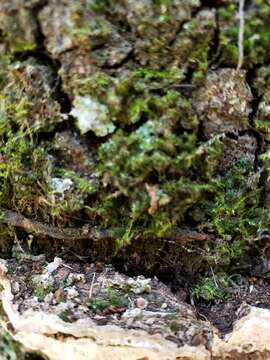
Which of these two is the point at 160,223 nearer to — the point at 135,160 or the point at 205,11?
the point at 135,160

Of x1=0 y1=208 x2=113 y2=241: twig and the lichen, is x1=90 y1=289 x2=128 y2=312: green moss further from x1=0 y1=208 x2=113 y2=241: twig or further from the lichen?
the lichen

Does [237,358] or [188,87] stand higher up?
[188,87]

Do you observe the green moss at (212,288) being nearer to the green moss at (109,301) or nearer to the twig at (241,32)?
the green moss at (109,301)

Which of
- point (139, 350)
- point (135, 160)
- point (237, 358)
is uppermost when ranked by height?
point (135, 160)

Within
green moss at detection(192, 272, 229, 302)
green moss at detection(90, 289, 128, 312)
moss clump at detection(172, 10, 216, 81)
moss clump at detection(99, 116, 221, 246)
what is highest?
moss clump at detection(172, 10, 216, 81)

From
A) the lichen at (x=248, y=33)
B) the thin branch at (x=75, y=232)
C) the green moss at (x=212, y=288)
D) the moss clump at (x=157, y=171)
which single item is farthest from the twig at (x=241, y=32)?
the green moss at (x=212, y=288)

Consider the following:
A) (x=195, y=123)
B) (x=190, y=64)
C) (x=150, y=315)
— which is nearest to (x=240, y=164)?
(x=195, y=123)

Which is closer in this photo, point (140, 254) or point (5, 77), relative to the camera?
point (5, 77)

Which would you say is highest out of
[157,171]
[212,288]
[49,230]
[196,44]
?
[196,44]

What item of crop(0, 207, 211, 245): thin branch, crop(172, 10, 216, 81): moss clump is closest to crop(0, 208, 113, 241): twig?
crop(0, 207, 211, 245): thin branch

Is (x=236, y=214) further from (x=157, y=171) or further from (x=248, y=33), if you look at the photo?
(x=248, y=33)

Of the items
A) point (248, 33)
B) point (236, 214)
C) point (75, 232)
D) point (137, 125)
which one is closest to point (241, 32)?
point (248, 33)
